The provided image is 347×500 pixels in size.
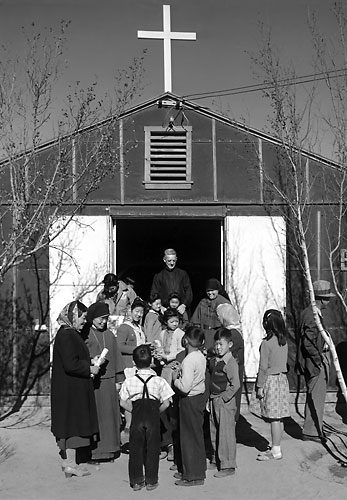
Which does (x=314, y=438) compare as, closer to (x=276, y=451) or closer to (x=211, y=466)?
(x=276, y=451)

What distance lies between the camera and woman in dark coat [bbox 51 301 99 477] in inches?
241

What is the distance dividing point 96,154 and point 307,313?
11.6 ft

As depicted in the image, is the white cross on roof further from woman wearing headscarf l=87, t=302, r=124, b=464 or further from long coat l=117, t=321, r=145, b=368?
woman wearing headscarf l=87, t=302, r=124, b=464

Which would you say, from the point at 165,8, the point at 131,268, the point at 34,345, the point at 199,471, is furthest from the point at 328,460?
the point at 131,268

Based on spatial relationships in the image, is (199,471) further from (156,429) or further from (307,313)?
(307,313)

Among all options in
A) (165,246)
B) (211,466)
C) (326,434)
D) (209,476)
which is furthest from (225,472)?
(165,246)

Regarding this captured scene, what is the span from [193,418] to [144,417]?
55 centimetres

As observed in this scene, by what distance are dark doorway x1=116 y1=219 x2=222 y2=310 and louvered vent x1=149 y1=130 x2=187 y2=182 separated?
242 inches

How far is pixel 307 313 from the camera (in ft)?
25.2

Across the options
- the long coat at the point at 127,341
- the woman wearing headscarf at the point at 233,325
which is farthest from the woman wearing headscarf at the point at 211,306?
the long coat at the point at 127,341

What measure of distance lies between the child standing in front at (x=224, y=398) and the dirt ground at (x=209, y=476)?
0.21m

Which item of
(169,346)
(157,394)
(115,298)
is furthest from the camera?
(115,298)

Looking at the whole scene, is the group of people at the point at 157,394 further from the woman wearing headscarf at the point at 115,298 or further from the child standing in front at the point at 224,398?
the woman wearing headscarf at the point at 115,298

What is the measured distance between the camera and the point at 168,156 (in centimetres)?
972
